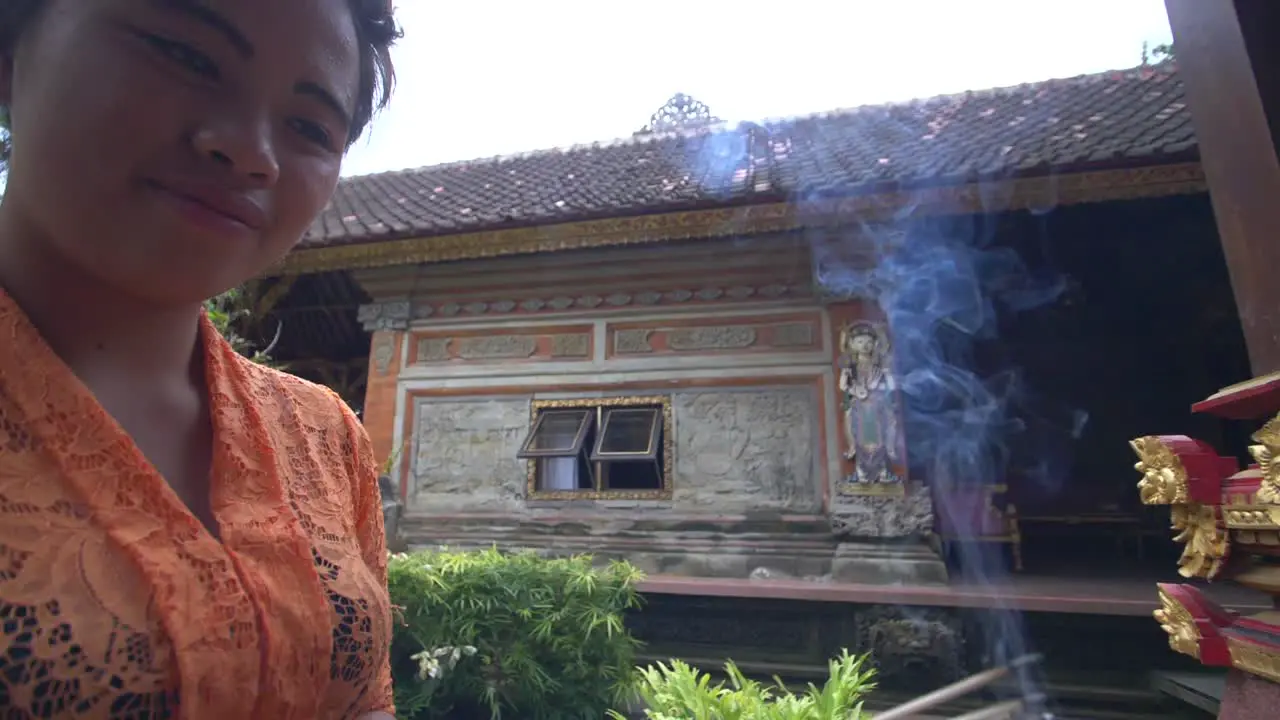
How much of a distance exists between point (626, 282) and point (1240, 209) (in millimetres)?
5403

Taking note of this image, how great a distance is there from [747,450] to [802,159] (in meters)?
3.63

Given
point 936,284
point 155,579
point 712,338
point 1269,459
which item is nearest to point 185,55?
point 155,579

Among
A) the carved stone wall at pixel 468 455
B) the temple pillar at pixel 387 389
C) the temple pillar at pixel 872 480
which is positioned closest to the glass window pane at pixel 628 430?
the carved stone wall at pixel 468 455

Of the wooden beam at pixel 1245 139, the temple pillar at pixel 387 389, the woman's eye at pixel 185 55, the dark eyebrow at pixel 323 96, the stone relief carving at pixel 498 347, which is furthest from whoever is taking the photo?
the stone relief carving at pixel 498 347

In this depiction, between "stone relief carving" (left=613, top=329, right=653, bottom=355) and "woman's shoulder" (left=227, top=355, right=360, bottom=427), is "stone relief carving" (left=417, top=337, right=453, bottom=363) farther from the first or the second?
"woman's shoulder" (left=227, top=355, right=360, bottom=427)

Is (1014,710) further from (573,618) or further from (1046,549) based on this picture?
(1046,549)

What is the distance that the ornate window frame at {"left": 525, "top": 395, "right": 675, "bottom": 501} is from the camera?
6984 millimetres

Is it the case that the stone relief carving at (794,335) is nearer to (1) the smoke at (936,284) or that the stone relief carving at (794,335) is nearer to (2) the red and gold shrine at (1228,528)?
(1) the smoke at (936,284)

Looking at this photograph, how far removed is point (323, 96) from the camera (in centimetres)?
93

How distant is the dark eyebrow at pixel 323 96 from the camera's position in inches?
35.4

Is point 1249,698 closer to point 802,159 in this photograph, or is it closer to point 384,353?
point 802,159

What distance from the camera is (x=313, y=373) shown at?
9.96m

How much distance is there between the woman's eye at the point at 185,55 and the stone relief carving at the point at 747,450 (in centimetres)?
639

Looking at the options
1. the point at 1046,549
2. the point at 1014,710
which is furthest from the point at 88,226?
the point at 1046,549
